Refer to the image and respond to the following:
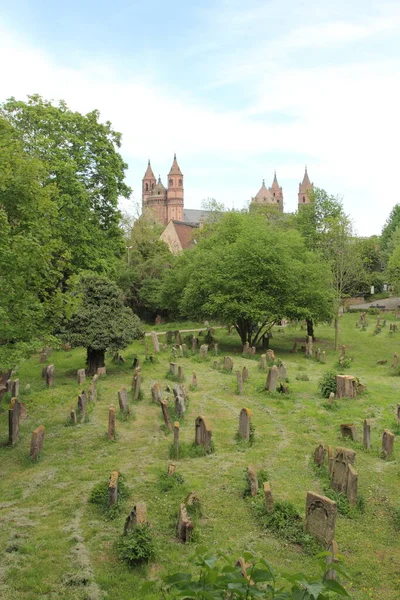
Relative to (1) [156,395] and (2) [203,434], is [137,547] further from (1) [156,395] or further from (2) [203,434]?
(1) [156,395]

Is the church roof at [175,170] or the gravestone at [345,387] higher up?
the church roof at [175,170]

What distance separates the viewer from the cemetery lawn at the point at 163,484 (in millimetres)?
7934

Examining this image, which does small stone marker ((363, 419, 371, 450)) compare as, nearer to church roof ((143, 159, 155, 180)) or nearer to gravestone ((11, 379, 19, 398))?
gravestone ((11, 379, 19, 398))

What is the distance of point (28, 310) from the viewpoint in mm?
13195

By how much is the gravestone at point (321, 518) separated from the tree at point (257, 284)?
20.0 m

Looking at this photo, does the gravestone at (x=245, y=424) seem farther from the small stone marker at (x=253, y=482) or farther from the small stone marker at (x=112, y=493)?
the small stone marker at (x=112, y=493)

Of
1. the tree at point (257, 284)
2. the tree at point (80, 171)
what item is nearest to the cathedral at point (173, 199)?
the tree at point (257, 284)

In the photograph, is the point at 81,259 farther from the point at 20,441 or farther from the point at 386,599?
the point at 386,599

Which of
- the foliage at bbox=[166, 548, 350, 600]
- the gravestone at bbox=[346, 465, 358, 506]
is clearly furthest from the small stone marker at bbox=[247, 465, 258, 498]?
the foliage at bbox=[166, 548, 350, 600]

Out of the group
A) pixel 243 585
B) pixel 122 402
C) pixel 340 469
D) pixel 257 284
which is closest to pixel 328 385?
pixel 122 402

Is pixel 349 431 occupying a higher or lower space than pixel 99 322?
lower

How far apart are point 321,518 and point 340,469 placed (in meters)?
2.04

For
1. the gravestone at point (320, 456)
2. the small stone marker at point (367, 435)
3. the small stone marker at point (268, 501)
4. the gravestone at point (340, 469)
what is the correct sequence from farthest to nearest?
the small stone marker at point (367, 435), the gravestone at point (320, 456), the gravestone at point (340, 469), the small stone marker at point (268, 501)

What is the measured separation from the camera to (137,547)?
811 cm
